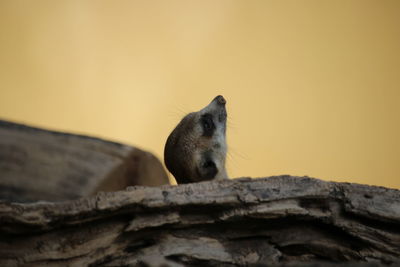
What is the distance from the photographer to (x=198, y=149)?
6.77ft

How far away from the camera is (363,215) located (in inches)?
65.7

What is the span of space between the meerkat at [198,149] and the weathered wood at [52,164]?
24 centimetres

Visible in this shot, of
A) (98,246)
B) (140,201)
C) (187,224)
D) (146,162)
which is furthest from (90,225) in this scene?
(146,162)

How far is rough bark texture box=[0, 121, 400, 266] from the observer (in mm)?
1546

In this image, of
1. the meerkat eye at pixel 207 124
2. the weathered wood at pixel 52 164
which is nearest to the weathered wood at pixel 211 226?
the weathered wood at pixel 52 164

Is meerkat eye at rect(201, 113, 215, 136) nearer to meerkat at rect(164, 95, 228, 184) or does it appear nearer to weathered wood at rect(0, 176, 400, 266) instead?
meerkat at rect(164, 95, 228, 184)

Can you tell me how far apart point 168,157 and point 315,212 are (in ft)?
2.30

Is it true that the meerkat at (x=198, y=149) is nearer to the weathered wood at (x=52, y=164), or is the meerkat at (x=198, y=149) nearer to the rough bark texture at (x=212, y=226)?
the weathered wood at (x=52, y=164)

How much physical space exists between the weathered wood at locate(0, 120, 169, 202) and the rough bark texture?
0.85 feet

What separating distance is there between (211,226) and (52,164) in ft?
2.29

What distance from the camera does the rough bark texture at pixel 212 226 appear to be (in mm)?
1546

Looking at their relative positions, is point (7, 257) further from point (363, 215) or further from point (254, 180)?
point (363, 215)

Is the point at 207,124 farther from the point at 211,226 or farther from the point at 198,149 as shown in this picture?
the point at 211,226

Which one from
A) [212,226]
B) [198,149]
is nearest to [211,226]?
[212,226]
